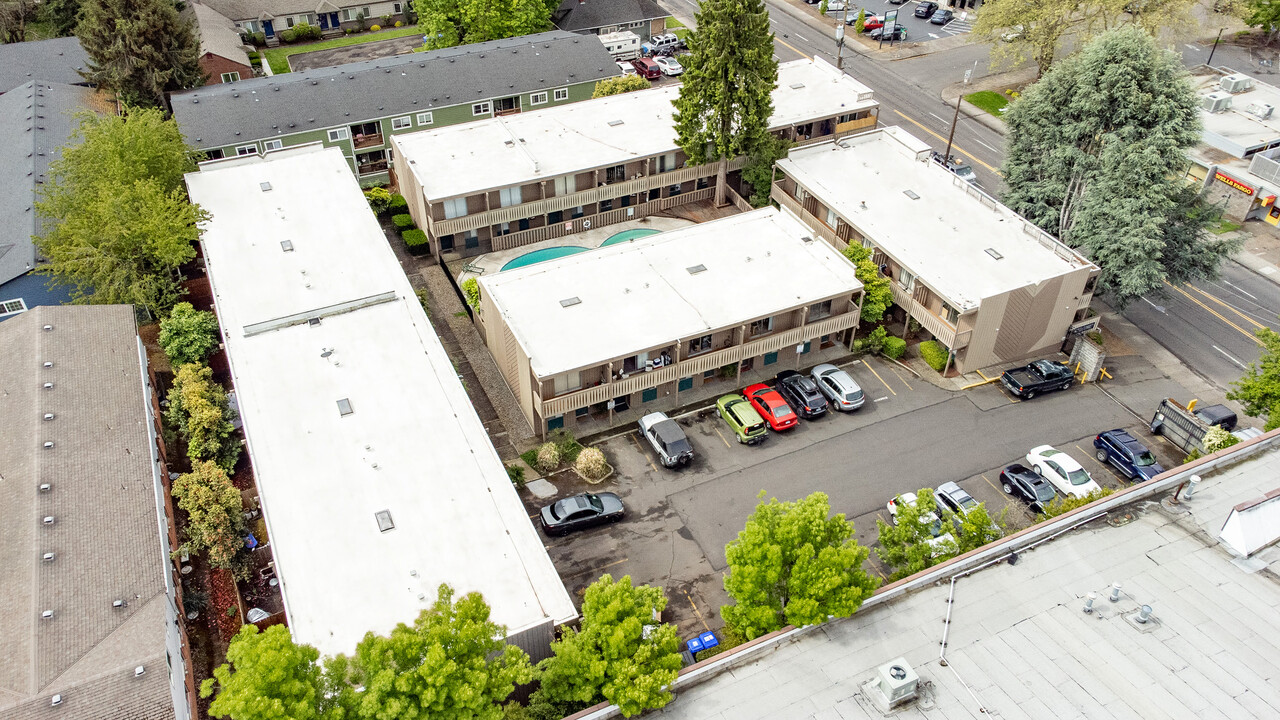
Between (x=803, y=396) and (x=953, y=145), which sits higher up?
(x=953, y=145)

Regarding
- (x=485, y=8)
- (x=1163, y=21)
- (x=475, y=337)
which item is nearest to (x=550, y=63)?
(x=485, y=8)

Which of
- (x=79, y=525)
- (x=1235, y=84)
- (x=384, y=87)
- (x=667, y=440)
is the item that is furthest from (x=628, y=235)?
(x=1235, y=84)

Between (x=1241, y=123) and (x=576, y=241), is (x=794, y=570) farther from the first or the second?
(x=1241, y=123)

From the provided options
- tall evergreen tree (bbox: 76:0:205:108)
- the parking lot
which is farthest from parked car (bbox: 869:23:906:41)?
tall evergreen tree (bbox: 76:0:205:108)

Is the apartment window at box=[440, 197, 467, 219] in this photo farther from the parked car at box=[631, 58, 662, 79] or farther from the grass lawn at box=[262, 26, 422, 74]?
the grass lawn at box=[262, 26, 422, 74]

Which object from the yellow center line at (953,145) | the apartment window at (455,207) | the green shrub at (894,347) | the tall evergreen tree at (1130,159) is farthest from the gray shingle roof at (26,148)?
the yellow center line at (953,145)

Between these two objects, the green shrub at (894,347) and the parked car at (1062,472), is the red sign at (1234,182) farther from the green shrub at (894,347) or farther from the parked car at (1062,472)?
the parked car at (1062,472)

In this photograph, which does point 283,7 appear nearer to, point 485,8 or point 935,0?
point 485,8
